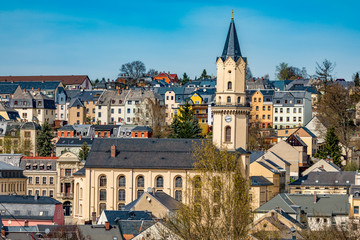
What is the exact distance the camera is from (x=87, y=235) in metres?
67.1

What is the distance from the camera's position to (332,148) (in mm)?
122000

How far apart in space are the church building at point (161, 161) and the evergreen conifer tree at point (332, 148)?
29.1 m

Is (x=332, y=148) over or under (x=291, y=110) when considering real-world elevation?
under

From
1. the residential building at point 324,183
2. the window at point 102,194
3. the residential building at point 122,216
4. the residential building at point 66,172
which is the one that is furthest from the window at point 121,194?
the residential building at point 324,183

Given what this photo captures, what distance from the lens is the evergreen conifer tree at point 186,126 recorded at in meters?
129

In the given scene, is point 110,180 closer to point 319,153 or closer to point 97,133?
point 319,153

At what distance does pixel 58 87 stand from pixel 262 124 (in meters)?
45.7

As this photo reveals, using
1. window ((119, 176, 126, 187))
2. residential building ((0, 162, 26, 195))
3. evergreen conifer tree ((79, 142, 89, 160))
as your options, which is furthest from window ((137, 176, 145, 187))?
evergreen conifer tree ((79, 142, 89, 160))

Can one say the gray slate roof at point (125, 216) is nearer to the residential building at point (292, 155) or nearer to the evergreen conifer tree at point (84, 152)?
the evergreen conifer tree at point (84, 152)

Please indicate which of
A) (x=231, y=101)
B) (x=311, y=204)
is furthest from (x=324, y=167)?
(x=231, y=101)

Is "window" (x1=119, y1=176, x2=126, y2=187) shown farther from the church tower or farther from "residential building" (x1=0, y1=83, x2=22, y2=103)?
"residential building" (x1=0, y1=83, x2=22, y2=103)

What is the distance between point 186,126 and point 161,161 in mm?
33427

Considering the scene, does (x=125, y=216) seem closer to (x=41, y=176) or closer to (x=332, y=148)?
(x=41, y=176)

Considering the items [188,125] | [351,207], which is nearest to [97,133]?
[188,125]
